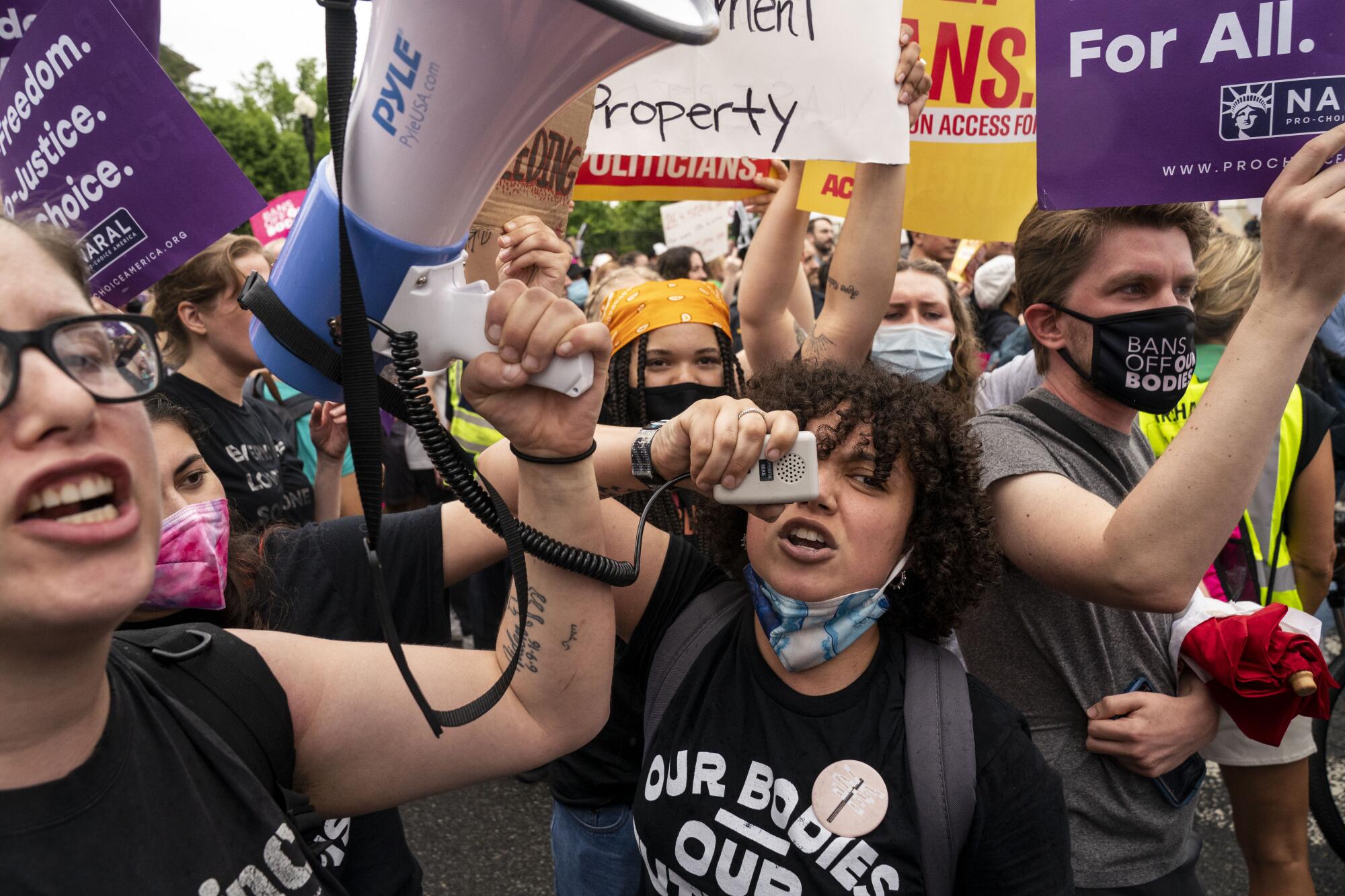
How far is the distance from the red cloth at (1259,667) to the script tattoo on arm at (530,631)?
119cm

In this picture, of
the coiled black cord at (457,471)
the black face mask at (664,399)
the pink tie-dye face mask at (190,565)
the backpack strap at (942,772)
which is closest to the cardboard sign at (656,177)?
the black face mask at (664,399)

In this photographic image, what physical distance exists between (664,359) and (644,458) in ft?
Result: 4.43

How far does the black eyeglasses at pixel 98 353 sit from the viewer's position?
0.91 m

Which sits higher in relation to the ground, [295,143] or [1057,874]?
[295,143]

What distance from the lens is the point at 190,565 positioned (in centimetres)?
179

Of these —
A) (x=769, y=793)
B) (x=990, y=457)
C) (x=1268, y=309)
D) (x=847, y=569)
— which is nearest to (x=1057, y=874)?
(x=769, y=793)

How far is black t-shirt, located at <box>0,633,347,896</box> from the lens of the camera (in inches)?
37.4

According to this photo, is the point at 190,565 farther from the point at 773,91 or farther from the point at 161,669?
the point at 773,91

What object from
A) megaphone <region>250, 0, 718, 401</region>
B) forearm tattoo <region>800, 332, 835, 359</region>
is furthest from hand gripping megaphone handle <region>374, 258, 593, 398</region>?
forearm tattoo <region>800, 332, 835, 359</region>

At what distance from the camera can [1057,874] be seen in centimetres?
152

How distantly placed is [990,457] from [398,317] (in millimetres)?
1167

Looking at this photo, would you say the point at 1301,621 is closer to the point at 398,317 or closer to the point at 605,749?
the point at 605,749

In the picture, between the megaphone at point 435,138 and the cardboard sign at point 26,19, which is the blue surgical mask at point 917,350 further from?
the megaphone at point 435,138

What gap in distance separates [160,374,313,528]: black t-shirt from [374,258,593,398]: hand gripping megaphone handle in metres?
2.15
